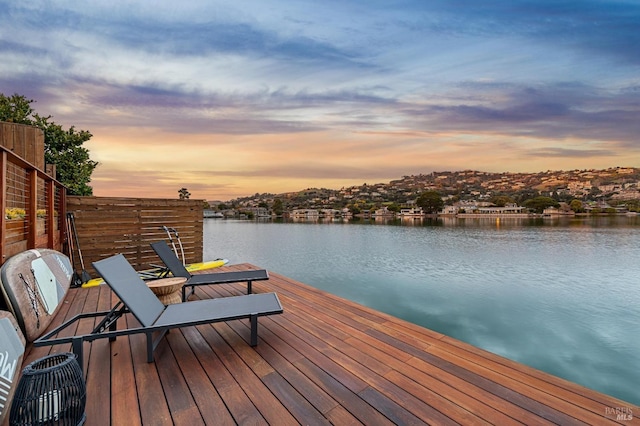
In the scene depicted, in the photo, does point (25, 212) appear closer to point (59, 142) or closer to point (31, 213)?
point (31, 213)

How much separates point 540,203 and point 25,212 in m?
49.1

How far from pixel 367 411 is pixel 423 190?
162ft

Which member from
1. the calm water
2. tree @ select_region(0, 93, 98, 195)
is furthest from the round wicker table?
tree @ select_region(0, 93, 98, 195)

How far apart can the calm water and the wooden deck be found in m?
3.24

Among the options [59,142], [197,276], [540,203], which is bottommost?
[197,276]

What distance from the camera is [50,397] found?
138 cm

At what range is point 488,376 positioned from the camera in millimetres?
2123

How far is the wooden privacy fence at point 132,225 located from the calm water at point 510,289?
3.69m

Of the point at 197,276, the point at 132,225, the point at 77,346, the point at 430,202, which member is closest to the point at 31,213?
the point at 197,276

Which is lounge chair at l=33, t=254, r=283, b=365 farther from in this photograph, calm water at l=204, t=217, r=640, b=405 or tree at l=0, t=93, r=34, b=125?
tree at l=0, t=93, r=34, b=125

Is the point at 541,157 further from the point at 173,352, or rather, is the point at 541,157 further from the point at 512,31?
the point at 173,352

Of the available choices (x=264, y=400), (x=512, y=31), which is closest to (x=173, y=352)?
(x=264, y=400)

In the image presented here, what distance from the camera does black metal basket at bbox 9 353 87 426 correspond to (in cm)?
133

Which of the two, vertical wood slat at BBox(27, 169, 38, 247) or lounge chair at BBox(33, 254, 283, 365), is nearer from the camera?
lounge chair at BBox(33, 254, 283, 365)
